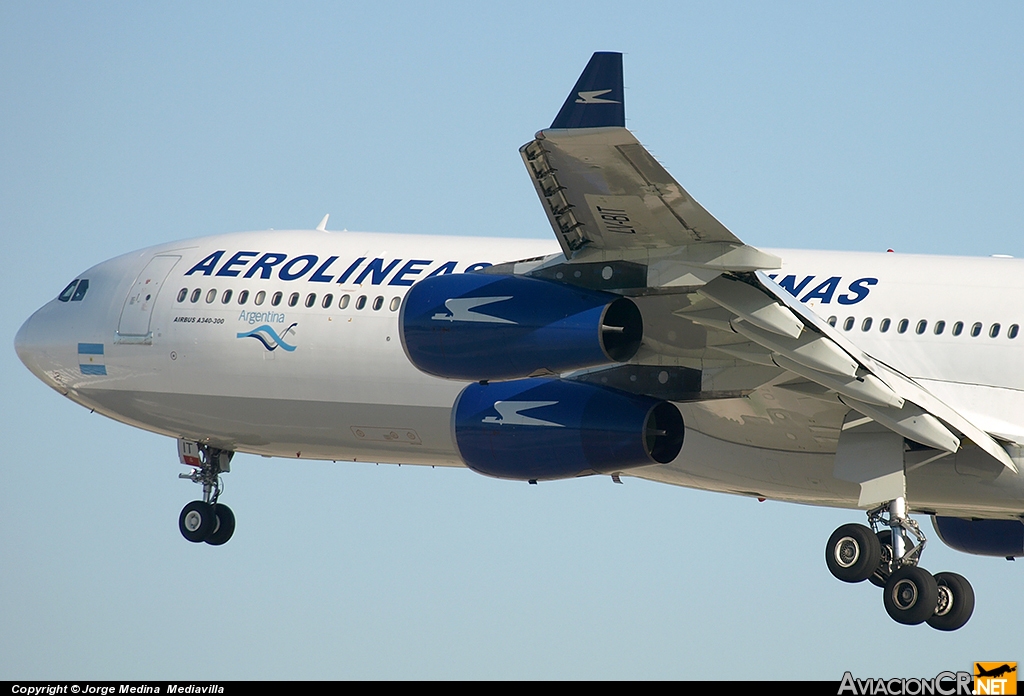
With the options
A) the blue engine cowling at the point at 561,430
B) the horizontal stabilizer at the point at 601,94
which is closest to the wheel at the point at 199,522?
the blue engine cowling at the point at 561,430

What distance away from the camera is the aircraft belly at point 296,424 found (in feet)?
79.0

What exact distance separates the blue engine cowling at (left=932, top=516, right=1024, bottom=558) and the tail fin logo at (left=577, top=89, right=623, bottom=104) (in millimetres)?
12099

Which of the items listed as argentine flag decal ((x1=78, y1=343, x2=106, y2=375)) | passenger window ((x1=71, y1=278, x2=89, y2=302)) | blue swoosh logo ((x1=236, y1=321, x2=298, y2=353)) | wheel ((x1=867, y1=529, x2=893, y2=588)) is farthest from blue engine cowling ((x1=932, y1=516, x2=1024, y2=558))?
passenger window ((x1=71, y1=278, x2=89, y2=302))

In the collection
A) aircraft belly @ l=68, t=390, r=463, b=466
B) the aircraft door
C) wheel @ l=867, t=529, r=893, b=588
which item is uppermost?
the aircraft door

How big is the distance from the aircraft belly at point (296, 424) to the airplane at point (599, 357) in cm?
4

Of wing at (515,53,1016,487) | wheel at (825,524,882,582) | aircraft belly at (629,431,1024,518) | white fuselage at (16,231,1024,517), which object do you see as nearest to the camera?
wing at (515,53,1016,487)

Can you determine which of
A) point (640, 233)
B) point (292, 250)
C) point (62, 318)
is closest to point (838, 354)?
point (640, 233)

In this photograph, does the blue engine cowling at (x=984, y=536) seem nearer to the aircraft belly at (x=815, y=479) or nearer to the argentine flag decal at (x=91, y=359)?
the aircraft belly at (x=815, y=479)

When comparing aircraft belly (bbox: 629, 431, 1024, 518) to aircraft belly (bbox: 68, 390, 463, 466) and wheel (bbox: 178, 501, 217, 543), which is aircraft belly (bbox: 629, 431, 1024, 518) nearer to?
aircraft belly (bbox: 68, 390, 463, 466)

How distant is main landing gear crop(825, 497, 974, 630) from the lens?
20.5 metres

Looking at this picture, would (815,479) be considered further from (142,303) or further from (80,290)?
(80,290)

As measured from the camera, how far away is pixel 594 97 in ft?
51.4

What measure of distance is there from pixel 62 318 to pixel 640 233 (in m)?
13.2

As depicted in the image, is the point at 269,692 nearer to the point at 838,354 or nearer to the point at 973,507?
the point at 838,354
